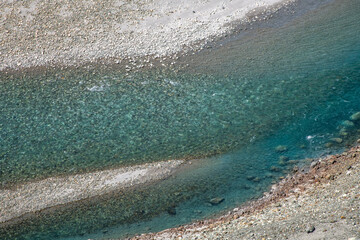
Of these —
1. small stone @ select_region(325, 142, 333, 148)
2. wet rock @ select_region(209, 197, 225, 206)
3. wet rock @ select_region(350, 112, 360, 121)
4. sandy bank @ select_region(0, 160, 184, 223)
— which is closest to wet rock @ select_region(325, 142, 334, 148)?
small stone @ select_region(325, 142, 333, 148)

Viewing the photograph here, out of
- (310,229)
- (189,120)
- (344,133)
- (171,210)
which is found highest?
(189,120)

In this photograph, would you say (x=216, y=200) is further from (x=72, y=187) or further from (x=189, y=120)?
(x=72, y=187)

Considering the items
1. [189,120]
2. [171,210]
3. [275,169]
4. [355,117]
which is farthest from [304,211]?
[189,120]

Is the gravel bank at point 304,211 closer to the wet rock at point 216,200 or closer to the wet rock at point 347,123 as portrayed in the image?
the wet rock at point 216,200

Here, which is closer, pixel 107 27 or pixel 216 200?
pixel 216 200

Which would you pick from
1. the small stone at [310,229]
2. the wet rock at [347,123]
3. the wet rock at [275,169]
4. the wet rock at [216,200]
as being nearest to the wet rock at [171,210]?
the wet rock at [216,200]

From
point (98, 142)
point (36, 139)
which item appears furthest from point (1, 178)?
point (98, 142)

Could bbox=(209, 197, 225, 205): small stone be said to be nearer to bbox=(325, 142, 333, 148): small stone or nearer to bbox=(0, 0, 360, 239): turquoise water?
bbox=(0, 0, 360, 239): turquoise water
